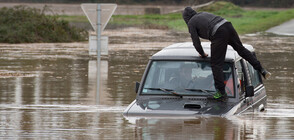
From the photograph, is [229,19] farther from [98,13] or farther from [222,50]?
[222,50]

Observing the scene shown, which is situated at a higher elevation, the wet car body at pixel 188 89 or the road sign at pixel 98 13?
the road sign at pixel 98 13

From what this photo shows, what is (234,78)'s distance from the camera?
29.7ft

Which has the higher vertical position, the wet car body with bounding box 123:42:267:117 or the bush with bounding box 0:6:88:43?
the bush with bounding box 0:6:88:43

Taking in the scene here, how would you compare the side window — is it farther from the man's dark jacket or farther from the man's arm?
the man's arm

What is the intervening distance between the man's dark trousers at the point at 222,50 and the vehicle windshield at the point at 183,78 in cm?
18

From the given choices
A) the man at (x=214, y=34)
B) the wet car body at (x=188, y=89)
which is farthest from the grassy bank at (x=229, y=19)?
the wet car body at (x=188, y=89)

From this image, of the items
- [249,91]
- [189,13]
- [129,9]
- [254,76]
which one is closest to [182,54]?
[189,13]

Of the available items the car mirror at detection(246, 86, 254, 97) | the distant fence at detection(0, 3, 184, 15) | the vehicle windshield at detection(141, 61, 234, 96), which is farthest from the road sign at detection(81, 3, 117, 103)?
the distant fence at detection(0, 3, 184, 15)

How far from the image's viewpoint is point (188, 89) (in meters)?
8.94

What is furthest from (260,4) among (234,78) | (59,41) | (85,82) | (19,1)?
(234,78)

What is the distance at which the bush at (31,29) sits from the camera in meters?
33.9

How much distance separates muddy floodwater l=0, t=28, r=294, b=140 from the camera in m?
7.95

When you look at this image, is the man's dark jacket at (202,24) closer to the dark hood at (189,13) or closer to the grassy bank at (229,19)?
the dark hood at (189,13)

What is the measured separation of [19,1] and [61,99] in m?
69.1
